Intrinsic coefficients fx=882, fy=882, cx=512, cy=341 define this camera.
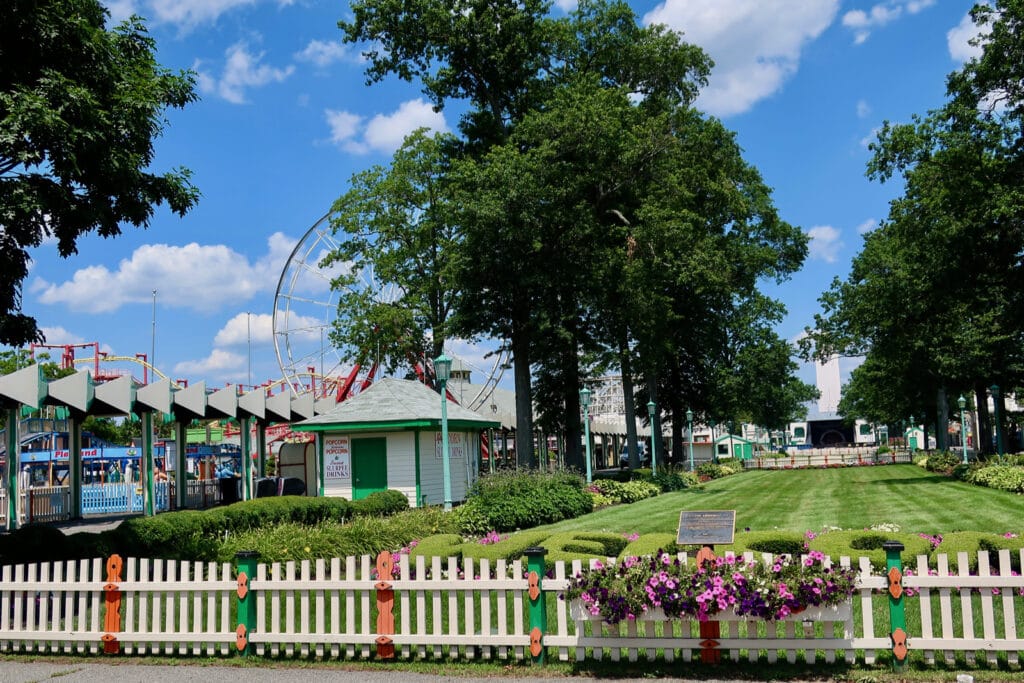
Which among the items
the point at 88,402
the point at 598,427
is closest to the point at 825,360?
the point at 598,427

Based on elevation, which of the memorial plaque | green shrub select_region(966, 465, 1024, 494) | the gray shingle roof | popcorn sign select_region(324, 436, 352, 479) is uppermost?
the gray shingle roof

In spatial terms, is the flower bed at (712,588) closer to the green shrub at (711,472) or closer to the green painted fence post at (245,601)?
the green painted fence post at (245,601)

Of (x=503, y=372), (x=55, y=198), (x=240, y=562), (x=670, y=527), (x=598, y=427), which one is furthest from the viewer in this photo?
(x=598, y=427)

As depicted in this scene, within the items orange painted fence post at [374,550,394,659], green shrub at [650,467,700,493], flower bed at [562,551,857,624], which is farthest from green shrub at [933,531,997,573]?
green shrub at [650,467,700,493]

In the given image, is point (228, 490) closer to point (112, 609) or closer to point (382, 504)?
point (382, 504)

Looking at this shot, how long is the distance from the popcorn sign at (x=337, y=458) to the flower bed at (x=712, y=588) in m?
21.2

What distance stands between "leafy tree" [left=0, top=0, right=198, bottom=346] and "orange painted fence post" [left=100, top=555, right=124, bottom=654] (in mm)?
5147

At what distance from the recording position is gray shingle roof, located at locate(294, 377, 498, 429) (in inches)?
1094

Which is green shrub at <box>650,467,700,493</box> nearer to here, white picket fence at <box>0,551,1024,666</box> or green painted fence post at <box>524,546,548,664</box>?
white picket fence at <box>0,551,1024,666</box>

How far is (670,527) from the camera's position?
21031 millimetres

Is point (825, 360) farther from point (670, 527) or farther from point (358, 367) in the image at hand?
point (670, 527)

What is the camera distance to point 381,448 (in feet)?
92.5

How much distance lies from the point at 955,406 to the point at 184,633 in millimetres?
68895

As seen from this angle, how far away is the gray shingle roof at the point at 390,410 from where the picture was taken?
27.8 m
